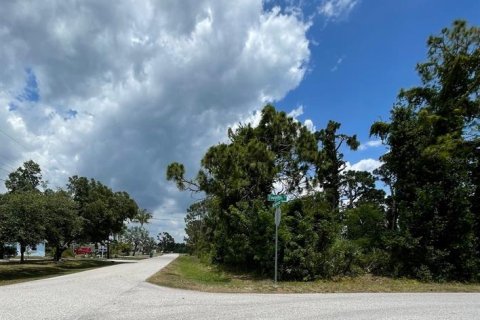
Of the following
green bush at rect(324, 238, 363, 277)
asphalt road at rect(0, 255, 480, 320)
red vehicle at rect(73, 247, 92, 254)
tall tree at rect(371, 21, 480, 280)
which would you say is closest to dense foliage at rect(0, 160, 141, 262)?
asphalt road at rect(0, 255, 480, 320)

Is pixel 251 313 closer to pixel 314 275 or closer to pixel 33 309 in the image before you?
pixel 33 309

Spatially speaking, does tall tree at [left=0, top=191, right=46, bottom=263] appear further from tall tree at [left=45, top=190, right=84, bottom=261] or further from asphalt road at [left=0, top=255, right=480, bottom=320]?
asphalt road at [left=0, top=255, right=480, bottom=320]

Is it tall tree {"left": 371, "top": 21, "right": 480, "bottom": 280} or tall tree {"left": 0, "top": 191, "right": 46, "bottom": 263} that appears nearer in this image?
tall tree {"left": 371, "top": 21, "right": 480, "bottom": 280}

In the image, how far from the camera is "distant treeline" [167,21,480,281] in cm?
1855

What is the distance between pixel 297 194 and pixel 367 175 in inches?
1109

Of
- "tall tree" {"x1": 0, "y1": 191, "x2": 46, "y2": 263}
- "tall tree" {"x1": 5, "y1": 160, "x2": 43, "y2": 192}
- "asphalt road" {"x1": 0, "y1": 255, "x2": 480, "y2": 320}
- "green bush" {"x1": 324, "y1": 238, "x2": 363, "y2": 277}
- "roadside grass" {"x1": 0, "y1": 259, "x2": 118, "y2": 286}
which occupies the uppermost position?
"tall tree" {"x1": 5, "y1": 160, "x2": 43, "y2": 192}

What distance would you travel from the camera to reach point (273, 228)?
731 inches

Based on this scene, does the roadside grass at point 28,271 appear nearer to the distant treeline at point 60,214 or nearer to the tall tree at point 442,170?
the distant treeline at point 60,214

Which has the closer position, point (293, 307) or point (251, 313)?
point (251, 313)

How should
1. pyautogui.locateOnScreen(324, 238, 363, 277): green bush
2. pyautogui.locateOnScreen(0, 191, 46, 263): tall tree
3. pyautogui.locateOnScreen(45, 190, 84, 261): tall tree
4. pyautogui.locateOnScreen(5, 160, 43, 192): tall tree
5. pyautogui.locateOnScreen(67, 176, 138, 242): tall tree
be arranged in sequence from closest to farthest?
pyautogui.locateOnScreen(324, 238, 363, 277): green bush, pyautogui.locateOnScreen(0, 191, 46, 263): tall tree, pyautogui.locateOnScreen(45, 190, 84, 261): tall tree, pyautogui.locateOnScreen(67, 176, 138, 242): tall tree, pyautogui.locateOnScreen(5, 160, 43, 192): tall tree

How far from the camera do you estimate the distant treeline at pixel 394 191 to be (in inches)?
A: 730

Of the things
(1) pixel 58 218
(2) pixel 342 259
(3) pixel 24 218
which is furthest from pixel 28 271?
(2) pixel 342 259

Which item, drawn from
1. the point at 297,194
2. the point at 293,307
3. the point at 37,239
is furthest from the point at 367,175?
the point at 293,307

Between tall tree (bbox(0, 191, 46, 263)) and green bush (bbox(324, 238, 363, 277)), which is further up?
tall tree (bbox(0, 191, 46, 263))
